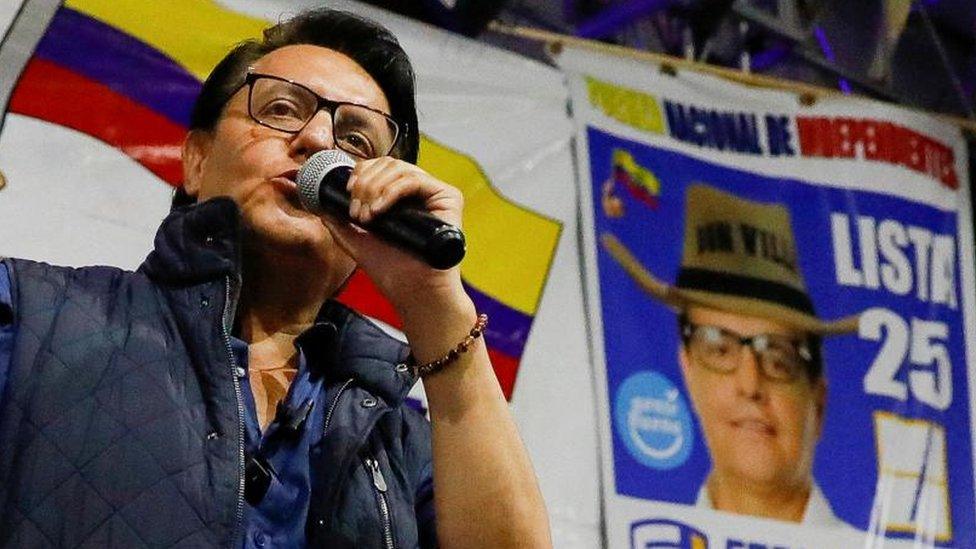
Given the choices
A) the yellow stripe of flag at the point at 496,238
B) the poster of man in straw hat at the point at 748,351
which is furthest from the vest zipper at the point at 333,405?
the poster of man in straw hat at the point at 748,351

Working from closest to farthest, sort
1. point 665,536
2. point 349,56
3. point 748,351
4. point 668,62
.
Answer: point 349,56 < point 665,536 < point 748,351 < point 668,62

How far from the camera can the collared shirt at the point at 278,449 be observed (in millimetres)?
911

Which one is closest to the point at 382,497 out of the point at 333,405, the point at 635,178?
the point at 333,405

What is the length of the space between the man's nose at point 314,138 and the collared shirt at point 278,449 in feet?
0.56

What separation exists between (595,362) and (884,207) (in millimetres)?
833

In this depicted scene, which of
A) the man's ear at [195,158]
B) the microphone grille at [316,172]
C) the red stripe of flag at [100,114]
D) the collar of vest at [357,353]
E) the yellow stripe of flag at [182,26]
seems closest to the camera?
the microphone grille at [316,172]

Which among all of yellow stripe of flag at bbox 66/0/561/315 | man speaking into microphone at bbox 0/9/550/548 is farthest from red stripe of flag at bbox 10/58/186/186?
man speaking into microphone at bbox 0/9/550/548

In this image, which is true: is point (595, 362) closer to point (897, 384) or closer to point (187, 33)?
point (897, 384)

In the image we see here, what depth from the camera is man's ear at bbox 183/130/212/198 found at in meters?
1.19

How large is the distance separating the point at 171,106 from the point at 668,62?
1.08 meters

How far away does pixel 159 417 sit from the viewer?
0.89 metres

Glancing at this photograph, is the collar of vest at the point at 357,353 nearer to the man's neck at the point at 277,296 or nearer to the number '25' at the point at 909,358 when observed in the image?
the man's neck at the point at 277,296

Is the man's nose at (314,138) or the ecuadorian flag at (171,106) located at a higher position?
the ecuadorian flag at (171,106)

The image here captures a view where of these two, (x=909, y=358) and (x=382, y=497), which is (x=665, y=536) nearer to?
(x=909, y=358)
